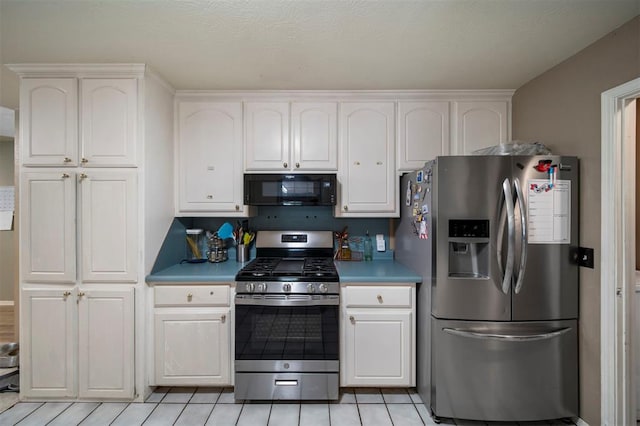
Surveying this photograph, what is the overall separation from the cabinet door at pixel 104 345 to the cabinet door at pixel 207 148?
83 cm

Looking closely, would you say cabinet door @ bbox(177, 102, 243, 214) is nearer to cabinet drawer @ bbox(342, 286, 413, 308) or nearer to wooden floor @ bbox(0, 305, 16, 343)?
cabinet drawer @ bbox(342, 286, 413, 308)

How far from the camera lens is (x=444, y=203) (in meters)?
1.76

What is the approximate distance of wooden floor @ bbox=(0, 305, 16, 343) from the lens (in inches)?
124

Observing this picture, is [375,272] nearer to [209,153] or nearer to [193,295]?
[193,295]

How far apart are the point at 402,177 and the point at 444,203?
0.73m

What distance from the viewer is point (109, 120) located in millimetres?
1981

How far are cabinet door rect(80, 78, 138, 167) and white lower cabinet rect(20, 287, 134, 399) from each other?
0.93m

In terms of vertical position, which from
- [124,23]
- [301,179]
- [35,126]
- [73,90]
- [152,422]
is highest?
[124,23]

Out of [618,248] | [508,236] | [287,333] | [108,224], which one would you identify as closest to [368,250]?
[287,333]

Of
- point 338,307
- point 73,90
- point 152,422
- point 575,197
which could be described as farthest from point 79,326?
point 575,197

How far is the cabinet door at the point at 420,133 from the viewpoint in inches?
94.4

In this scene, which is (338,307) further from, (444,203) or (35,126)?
(35,126)

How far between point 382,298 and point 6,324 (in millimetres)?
4359

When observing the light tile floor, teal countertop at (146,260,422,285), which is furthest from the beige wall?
teal countertop at (146,260,422,285)
